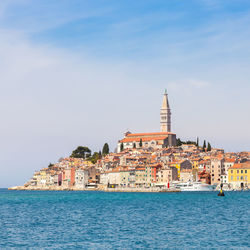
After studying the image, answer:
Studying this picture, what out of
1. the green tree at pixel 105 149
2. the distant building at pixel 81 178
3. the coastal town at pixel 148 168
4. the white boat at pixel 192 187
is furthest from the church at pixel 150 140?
the white boat at pixel 192 187

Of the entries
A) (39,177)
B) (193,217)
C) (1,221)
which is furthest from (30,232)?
(39,177)

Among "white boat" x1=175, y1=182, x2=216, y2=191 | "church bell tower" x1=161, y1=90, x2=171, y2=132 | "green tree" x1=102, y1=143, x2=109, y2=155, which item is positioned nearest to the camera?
"white boat" x1=175, y1=182, x2=216, y2=191

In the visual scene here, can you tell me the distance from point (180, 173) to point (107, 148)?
43.4 metres

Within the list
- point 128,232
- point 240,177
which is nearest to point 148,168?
point 240,177

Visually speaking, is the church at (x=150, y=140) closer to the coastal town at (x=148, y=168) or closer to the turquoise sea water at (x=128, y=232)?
the coastal town at (x=148, y=168)

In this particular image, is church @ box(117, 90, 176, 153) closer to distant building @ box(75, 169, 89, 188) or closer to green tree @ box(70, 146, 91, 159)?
green tree @ box(70, 146, 91, 159)

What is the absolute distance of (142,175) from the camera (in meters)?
134

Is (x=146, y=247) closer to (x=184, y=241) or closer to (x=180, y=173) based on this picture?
(x=184, y=241)

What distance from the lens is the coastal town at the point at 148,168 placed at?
126m

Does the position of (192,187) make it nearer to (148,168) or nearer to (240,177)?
(240,177)

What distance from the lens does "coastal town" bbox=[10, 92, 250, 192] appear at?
125750mm

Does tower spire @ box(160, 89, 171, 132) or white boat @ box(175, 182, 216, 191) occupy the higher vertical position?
tower spire @ box(160, 89, 171, 132)

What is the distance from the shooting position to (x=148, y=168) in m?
134

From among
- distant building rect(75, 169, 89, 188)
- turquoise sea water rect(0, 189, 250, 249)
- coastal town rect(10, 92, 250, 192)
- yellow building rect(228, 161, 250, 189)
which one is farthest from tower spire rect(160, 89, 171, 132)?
turquoise sea water rect(0, 189, 250, 249)
